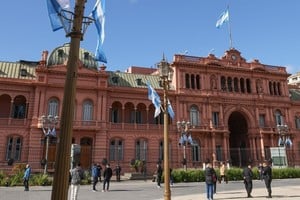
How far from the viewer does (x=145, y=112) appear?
137ft

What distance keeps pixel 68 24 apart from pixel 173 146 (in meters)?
33.4

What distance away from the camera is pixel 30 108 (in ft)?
115

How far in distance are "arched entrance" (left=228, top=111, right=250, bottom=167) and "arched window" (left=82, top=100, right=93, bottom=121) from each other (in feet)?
69.4

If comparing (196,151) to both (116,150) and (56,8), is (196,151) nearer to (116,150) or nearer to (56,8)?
(116,150)

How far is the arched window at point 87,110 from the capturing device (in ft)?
121

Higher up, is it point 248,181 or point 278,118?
point 278,118

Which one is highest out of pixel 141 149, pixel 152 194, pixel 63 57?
pixel 63 57

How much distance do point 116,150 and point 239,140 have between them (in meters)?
21.0

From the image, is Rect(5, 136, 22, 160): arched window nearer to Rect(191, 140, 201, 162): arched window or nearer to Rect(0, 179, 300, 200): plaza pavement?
Rect(0, 179, 300, 200): plaza pavement

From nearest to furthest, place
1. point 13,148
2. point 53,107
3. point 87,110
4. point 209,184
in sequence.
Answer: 1. point 209,184
2. point 13,148
3. point 53,107
4. point 87,110

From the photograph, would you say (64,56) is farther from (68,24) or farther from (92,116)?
(68,24)

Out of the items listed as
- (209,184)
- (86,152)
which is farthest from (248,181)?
(86,152)

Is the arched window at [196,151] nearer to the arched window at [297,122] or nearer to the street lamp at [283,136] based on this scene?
the street lamp at [283,136]

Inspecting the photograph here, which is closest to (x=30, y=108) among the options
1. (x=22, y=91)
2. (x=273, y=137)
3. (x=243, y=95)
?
(x=22, y=91)
